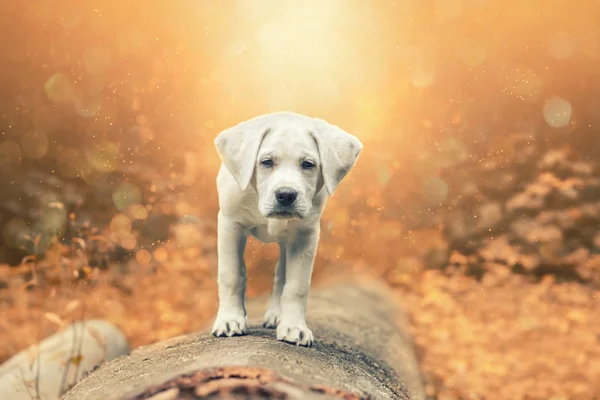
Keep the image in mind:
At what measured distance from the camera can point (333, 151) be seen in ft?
8.10

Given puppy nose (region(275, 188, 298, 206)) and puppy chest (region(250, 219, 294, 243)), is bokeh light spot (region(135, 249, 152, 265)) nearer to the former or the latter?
puppy chest (region(250, 219, 294, 243))

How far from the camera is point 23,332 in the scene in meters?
5.14

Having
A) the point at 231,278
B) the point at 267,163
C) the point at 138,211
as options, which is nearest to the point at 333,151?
the point at 267,163

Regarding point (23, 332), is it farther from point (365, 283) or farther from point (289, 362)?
point (289, 362)

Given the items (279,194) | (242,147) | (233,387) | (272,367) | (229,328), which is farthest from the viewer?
(229,328)

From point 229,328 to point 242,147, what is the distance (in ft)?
2.70

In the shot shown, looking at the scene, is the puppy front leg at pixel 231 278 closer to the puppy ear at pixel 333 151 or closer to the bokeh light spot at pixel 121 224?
the puppy ear at pixel 333 151

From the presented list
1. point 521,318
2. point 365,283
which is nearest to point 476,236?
point 521,318

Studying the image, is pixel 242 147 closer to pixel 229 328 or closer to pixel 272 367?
pixel 229 328

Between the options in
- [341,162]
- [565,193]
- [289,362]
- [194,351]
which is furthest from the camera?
[565,193]

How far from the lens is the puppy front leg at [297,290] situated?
8.29ft

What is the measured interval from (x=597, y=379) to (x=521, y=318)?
2.77 ft

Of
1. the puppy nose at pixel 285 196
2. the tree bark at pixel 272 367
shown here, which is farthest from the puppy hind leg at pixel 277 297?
the puppy nose at pixel 285 196

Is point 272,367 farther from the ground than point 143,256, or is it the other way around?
point 143,256
